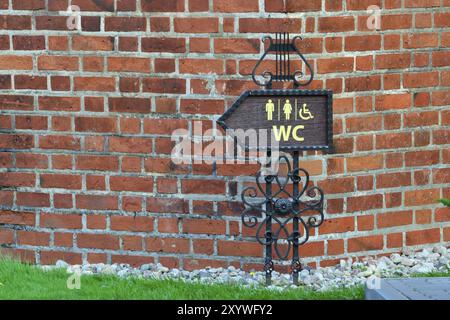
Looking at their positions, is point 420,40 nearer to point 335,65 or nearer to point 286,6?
point 335,65

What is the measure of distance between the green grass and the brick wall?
502 millimetres

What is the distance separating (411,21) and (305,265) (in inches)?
68.0

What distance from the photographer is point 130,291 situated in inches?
222

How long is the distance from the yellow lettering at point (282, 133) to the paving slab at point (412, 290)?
3.17ft

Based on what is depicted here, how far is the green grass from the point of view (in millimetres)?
5508

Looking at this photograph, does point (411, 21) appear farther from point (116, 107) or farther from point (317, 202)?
point (116, 107)

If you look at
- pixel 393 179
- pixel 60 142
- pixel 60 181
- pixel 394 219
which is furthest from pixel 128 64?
pixel 394 219

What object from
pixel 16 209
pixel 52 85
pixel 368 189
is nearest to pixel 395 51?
pixel 368 189

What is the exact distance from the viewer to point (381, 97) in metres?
6.41

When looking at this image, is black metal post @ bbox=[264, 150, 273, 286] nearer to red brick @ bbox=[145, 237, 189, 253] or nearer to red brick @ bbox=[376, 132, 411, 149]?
red brick @ bbox=[145, 237, 189, 253]

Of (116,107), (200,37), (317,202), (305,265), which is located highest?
(200,37)

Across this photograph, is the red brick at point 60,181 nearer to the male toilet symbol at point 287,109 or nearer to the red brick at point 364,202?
the male toilet symbol at point 287,109

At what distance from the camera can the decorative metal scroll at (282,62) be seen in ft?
18.8

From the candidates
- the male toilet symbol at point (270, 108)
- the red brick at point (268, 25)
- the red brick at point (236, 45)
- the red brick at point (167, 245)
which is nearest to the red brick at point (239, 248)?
the red brick at point (167, 245)
